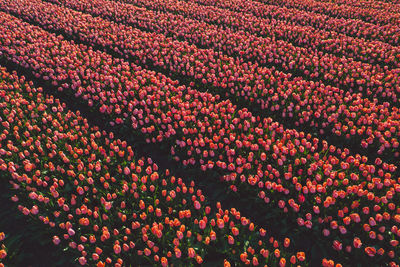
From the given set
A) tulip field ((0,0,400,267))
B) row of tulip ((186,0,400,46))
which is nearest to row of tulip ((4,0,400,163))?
tulip field ((0,0,400,267))

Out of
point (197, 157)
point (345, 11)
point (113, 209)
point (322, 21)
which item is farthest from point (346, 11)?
point (113, 209)

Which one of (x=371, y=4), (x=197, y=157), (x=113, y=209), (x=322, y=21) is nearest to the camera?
(x=113, y=209)

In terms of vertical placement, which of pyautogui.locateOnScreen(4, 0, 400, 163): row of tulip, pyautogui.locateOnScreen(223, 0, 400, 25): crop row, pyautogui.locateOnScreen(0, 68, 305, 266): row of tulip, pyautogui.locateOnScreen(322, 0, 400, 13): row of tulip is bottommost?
pyautogui.locateOnScreen(0, 68, 305, 266): row of tulip

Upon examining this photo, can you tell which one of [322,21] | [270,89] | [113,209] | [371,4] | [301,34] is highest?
[371,4]

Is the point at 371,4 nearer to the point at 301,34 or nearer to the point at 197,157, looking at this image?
the point at 301,34

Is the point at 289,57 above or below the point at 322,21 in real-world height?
below

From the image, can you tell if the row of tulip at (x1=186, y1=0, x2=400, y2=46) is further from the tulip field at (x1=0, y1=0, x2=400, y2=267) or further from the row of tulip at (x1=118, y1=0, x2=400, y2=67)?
the tulip field at (x1=0, y1=0, x2=400, y2=267)
